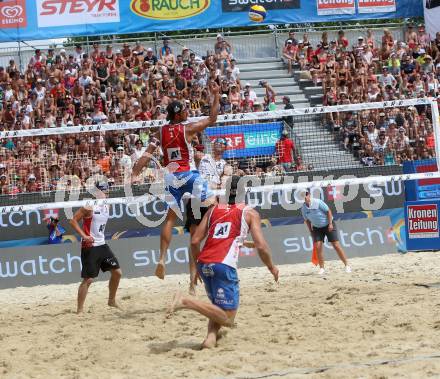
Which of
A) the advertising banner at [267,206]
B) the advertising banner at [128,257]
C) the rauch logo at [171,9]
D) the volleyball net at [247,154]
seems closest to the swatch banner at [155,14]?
the rauch logo at [171,9]

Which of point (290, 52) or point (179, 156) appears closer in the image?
point (179, 156)

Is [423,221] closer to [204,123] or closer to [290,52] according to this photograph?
[204,123]

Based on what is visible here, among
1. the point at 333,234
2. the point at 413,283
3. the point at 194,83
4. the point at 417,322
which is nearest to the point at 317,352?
the point at 417,322

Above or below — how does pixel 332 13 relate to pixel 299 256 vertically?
above

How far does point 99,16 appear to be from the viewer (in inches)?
840

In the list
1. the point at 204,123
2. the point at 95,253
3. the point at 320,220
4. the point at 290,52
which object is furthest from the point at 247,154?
the point at 290,52

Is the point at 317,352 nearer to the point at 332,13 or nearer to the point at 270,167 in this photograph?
the point at 270,167

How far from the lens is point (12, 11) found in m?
20.8

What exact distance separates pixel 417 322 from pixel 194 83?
13.6 m

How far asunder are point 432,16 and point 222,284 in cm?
1861

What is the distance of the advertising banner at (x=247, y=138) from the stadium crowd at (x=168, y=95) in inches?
7.5

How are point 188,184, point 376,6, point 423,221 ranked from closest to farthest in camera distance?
point 188,184, point 423,221, point 376,6

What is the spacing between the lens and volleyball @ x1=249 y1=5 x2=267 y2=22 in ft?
72.0

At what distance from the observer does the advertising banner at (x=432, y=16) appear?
2306cm
